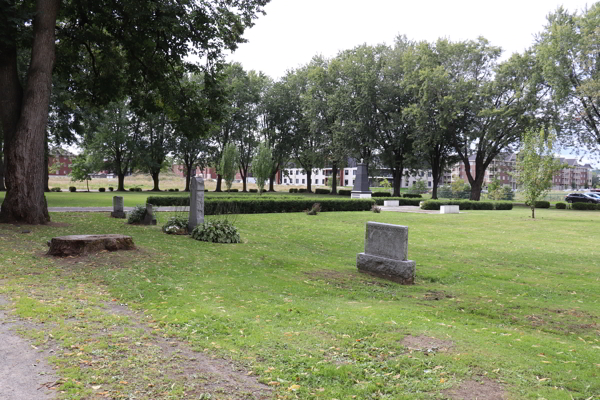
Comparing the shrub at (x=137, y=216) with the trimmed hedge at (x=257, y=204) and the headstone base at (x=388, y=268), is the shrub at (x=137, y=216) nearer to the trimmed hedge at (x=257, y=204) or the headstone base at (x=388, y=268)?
the trimmed hedge at (x=257, y=204)

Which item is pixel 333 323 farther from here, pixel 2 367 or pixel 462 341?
pixel 2 367

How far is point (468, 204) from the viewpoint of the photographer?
34562 mm

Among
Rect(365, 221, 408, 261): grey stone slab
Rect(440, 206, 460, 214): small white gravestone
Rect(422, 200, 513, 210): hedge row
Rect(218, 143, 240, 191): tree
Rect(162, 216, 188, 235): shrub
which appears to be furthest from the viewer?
Rect(218, 143, 240, 191): tree

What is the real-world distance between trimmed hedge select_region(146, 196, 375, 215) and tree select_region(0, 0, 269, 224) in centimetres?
730

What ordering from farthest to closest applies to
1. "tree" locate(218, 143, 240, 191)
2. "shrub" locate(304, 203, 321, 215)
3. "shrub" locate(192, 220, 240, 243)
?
"tree" locate(218, 143, 240, 191), "shrub" locate(304, 203, 321, 215), "shrub" locate(192, 220, 240, 243)

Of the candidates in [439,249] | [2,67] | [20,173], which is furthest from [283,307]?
[2,67]

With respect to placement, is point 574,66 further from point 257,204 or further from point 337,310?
point 337,310

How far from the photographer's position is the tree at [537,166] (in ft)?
80.5

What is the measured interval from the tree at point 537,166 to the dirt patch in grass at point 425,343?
23.4 metres

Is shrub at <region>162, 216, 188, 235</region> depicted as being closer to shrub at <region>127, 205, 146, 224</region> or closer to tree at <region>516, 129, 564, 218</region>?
shrub at <region>127, 205, 146, 224</region>

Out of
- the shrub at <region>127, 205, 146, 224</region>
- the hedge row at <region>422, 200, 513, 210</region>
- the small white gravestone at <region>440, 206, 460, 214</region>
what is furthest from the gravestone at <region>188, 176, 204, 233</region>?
the hedge row at <region>422, 200, 513, 210</region>

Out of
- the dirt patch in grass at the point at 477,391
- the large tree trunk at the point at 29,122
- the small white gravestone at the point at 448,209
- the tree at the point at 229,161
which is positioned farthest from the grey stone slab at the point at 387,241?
the tree at the point at 229,161

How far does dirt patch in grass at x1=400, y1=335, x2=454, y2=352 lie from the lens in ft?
14.8

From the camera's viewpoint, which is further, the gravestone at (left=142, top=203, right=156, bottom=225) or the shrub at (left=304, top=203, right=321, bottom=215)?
the shrub at (left=304, top=203, right=321, bottom=215)
